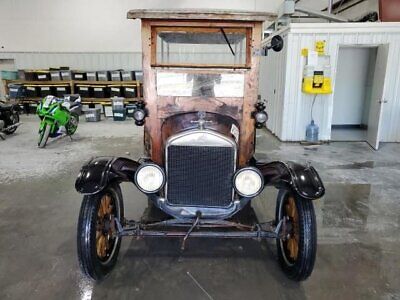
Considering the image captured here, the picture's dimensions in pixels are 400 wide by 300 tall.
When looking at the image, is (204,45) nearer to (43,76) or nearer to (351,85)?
(351,85)

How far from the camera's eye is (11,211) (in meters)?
3.24

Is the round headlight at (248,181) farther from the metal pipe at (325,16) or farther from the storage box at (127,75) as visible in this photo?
the storage box at (127,75)

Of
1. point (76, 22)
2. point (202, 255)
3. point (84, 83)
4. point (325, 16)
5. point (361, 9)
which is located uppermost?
point (76, 22)

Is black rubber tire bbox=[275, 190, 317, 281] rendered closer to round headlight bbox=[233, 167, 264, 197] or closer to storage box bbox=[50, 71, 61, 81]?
round headlight bbox=[233, 167, 264, 197]

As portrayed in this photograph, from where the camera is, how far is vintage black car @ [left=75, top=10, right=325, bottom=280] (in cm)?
208

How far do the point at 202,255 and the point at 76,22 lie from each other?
10.0 meters

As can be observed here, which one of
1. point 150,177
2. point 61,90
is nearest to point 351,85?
point 150,177

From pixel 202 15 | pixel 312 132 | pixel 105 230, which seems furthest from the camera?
pixel 312 132

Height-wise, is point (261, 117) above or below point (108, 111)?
above

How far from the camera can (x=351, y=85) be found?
24.0 ft

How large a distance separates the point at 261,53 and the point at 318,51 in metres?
3.80

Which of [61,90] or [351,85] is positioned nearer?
[351,85]

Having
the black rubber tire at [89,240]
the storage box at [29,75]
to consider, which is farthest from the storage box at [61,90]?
the black rubber tire at [89,240]

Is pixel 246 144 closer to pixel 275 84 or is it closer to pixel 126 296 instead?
pixel 126 296
